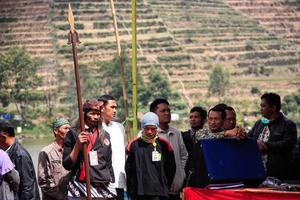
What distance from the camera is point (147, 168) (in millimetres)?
7129

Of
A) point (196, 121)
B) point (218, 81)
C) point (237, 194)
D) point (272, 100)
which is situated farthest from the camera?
point (218, 81)

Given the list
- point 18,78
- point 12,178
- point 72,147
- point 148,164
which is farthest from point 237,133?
point 18,78

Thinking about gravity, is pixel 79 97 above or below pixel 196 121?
above

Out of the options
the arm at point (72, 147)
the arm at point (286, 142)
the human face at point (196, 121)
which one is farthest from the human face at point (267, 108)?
the arm at point (72, 147)

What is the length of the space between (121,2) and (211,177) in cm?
10492

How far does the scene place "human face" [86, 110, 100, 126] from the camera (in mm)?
6746

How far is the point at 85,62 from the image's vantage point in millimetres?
97688

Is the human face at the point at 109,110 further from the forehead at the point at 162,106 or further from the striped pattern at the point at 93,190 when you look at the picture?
the striped pattern at the point at 93,190

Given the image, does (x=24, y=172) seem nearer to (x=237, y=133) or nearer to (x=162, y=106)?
(x=162, y=106)

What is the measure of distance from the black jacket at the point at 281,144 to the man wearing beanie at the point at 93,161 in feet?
4.59

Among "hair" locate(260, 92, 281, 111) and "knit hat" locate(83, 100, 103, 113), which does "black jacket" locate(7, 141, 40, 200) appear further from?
"hair" locate(260, 92, 281, 111)

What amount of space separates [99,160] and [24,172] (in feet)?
2.40

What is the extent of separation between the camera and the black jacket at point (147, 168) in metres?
→ 7.11

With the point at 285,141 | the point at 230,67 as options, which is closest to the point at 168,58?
the point at 230,67
